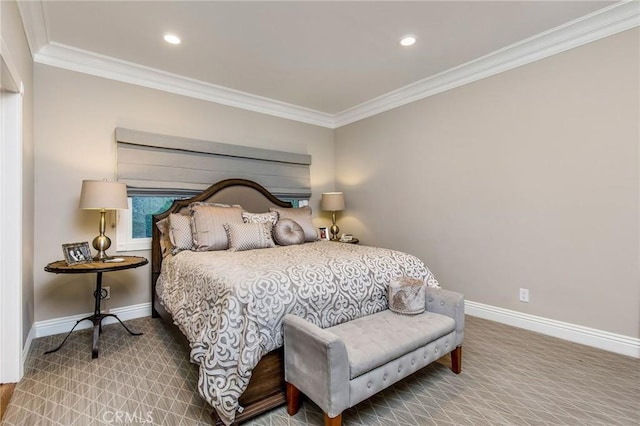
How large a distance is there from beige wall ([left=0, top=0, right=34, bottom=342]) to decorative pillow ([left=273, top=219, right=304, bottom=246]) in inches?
78.2

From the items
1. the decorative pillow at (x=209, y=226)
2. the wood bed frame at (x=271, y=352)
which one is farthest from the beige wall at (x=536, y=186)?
the decorative pillow at (x=209, y=226)

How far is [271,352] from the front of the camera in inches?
70.0

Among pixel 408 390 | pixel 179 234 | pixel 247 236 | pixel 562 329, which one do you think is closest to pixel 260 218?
pixel 247 236

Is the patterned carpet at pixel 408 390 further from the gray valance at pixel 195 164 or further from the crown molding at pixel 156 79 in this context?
the crown molding at pixel 156 79

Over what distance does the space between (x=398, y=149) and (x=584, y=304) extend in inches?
97.0

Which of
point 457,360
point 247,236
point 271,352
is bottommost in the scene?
point 457,360

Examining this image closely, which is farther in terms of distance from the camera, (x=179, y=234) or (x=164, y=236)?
(x=164, y=236)

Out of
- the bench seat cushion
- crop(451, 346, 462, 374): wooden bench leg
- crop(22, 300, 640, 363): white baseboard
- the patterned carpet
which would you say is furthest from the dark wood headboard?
crop(451, 346, 462, 374): wooden bench leg

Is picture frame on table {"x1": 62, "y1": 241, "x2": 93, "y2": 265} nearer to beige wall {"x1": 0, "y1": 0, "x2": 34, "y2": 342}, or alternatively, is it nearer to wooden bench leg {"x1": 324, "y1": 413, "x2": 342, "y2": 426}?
beige wall {"x1": 0, "y1": 0, "x2": 34, "y2": 342}

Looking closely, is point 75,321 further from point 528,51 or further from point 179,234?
point 528,51

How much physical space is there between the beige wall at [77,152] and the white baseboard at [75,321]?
5cm

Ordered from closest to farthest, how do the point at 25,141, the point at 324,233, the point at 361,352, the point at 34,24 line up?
the point at 361,352
the point at 25,141
the point at 34,24
the point at 324,233

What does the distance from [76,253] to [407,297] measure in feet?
8.68

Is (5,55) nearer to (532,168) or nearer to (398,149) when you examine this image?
(398,149)
